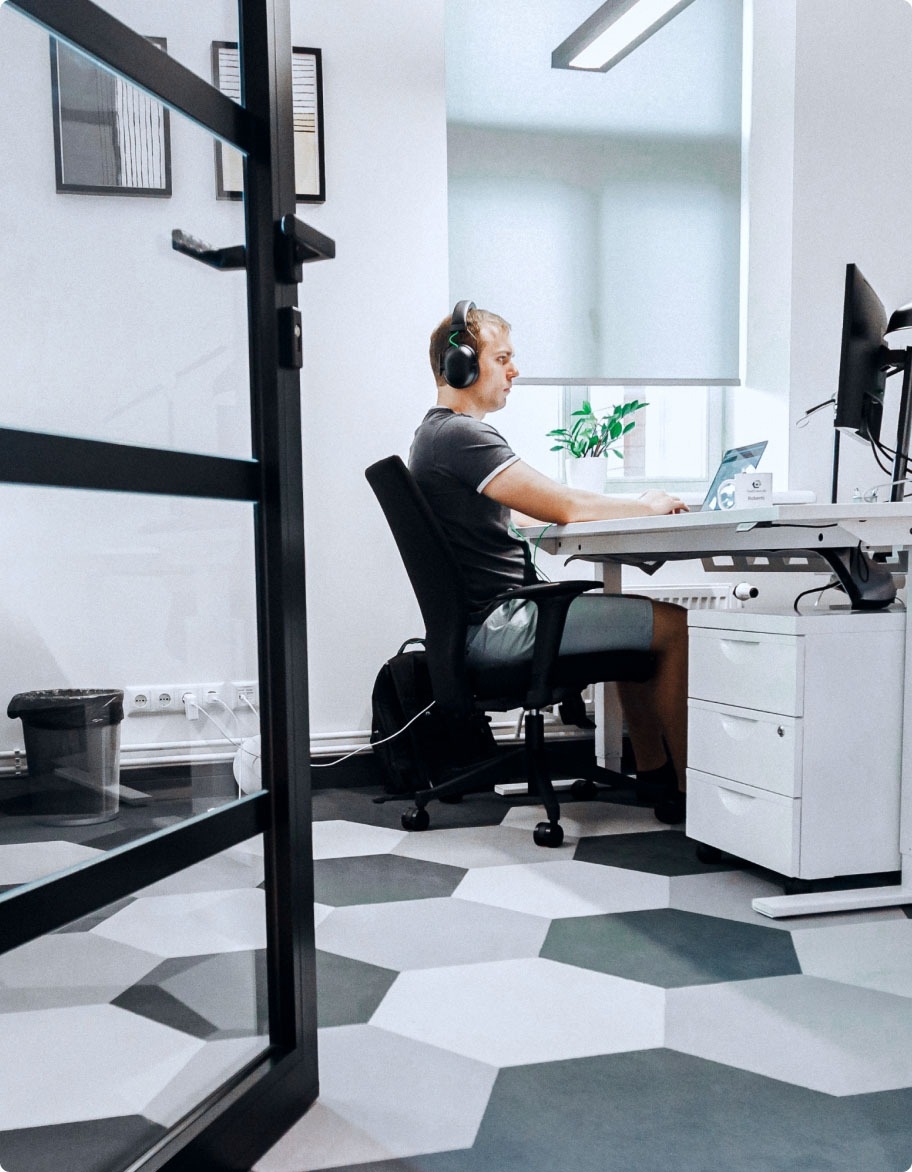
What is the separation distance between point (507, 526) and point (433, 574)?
0.32 metres

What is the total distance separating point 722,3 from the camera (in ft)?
11.1

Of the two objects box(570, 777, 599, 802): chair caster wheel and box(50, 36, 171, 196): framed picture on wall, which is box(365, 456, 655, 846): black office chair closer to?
box(570, 777, 599, 802): chair caster wheel

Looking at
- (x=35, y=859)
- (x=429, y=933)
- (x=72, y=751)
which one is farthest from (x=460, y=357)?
(x=35, y=859)

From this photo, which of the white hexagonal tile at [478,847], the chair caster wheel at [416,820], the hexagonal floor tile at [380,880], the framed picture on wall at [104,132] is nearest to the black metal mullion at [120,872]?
the framed picture on wall at [104,132]

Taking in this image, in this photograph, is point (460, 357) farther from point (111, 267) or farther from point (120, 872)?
point (120, 872)

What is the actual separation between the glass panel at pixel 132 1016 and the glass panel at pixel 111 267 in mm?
450

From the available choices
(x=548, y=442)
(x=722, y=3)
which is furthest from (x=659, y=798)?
(x=722, y=3)

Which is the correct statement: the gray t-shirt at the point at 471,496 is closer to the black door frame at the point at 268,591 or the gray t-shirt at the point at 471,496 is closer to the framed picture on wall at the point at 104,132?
the black door frame at the point at 268,591

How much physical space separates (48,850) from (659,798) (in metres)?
1.87

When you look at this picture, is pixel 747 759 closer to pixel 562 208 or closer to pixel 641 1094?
pixel 641 1094

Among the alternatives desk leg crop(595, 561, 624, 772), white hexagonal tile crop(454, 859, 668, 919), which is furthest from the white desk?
desk leg crop(595, 561, 624, 772)

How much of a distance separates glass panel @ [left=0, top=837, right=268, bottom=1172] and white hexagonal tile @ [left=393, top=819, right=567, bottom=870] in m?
1.08

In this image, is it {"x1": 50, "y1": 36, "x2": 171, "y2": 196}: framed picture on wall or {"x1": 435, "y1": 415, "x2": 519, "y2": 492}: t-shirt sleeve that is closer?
{"x1": 50, "y1": 36, "x2": 171, "y2": 196}: framed picture on wall

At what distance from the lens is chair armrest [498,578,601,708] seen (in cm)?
215
